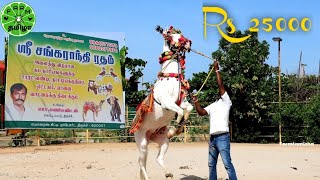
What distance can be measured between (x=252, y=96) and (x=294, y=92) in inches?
624

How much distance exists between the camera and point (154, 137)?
775cm

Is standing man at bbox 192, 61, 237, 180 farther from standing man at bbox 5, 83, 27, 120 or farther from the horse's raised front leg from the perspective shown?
standing man at bbox 5, 83, 27, 120

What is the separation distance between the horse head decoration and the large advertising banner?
1183 centimetres

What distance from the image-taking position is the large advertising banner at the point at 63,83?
60.1 feet

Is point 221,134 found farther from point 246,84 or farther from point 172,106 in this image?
point 246,84

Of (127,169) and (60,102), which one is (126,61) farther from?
(127,169)

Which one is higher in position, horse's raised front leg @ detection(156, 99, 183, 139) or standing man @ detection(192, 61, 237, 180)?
horse's raised front leg @ detection(156, 99, 183, 139)

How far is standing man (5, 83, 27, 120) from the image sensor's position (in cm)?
1802

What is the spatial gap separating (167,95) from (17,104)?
41.5 feet

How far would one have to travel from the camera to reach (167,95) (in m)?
6.93

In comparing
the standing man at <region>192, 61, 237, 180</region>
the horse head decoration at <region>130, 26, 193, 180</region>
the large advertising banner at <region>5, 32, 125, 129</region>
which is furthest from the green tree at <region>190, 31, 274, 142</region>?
the standing man at <region>192, 61, 237, 180</region>

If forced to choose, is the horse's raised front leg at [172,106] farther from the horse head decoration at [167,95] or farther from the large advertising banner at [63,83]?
the large advertising banner at [63,83]

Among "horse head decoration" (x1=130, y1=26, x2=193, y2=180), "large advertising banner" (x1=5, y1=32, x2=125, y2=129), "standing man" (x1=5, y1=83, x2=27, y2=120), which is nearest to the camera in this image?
"horse head decoration" (x1=130, y1=26, x2=193, y2=180)

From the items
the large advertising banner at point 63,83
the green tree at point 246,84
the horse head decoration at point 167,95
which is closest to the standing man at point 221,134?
the horse head decoration at point 167,95
